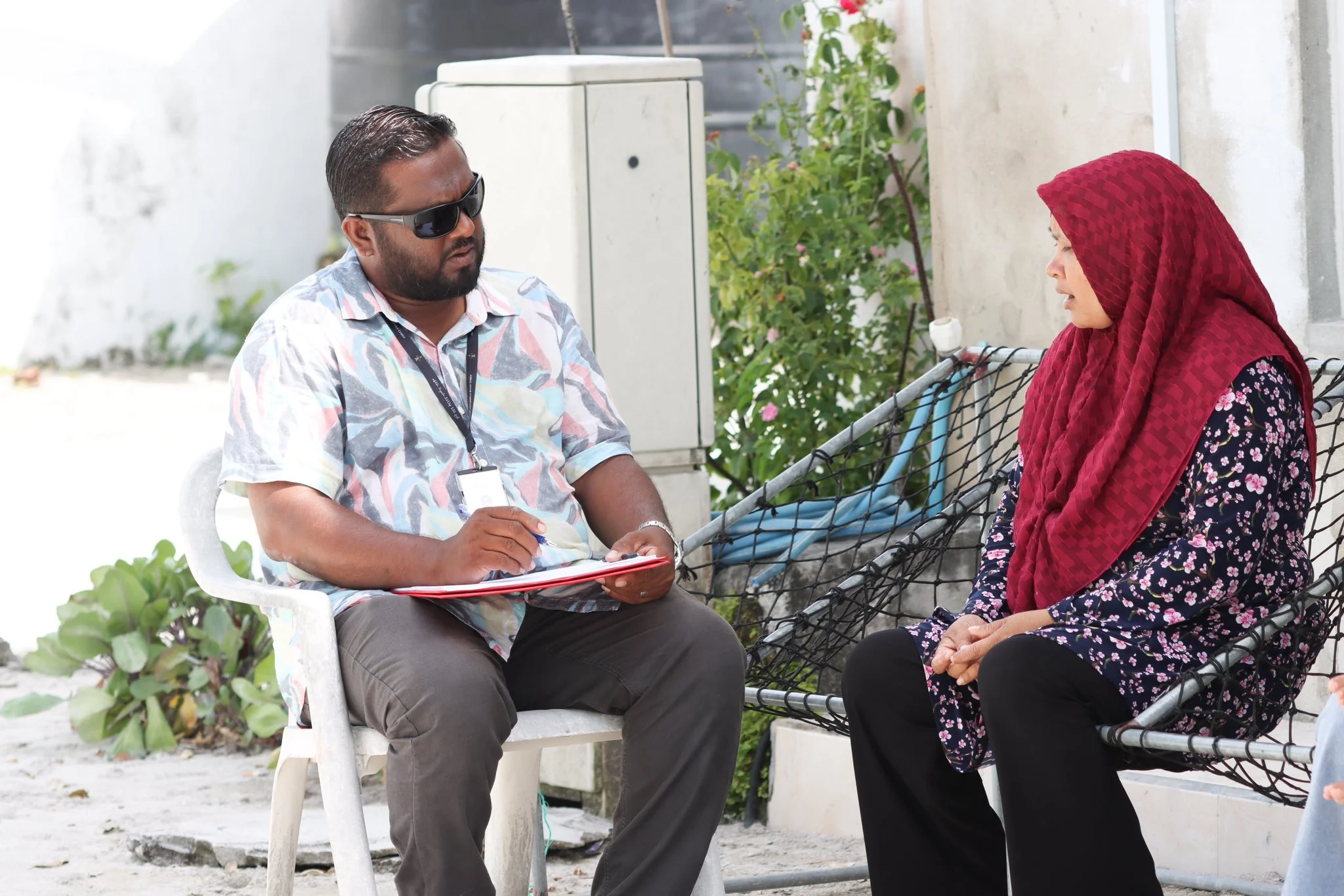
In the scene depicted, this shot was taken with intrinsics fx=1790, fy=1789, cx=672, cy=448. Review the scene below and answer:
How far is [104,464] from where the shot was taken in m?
9.67

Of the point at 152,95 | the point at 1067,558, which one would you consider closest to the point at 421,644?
the point at 1067,558

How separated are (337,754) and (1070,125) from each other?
7.95 feet

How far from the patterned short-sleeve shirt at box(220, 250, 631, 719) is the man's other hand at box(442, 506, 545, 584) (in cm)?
17

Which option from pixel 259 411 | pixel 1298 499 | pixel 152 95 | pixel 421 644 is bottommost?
pixel 421 644

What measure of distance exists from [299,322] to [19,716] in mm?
2753

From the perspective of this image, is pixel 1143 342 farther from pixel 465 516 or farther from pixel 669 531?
pixel 465 516

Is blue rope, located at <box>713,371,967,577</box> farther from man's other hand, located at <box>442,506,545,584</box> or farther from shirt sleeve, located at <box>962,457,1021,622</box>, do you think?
man's other hand, located at <box>442,506,545,584</box>

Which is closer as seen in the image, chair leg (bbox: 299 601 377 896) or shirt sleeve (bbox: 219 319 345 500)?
chair leg (bbox: 299 601 377 896)

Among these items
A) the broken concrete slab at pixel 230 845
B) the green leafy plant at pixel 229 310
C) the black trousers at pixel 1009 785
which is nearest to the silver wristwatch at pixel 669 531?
the black trousers at pixel 1009 785

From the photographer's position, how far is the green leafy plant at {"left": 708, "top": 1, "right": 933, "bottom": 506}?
4.95 meters

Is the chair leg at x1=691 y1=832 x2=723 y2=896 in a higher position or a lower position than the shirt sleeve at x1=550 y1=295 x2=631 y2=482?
lower

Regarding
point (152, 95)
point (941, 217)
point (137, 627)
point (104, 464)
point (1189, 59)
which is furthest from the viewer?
point (152, 95)

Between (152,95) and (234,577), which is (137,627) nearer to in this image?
(234,577)

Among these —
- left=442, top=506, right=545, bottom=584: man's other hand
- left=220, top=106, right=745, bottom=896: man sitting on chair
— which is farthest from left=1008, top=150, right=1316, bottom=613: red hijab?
left=442, top=506, right=545, bottom=584: man's other hand
